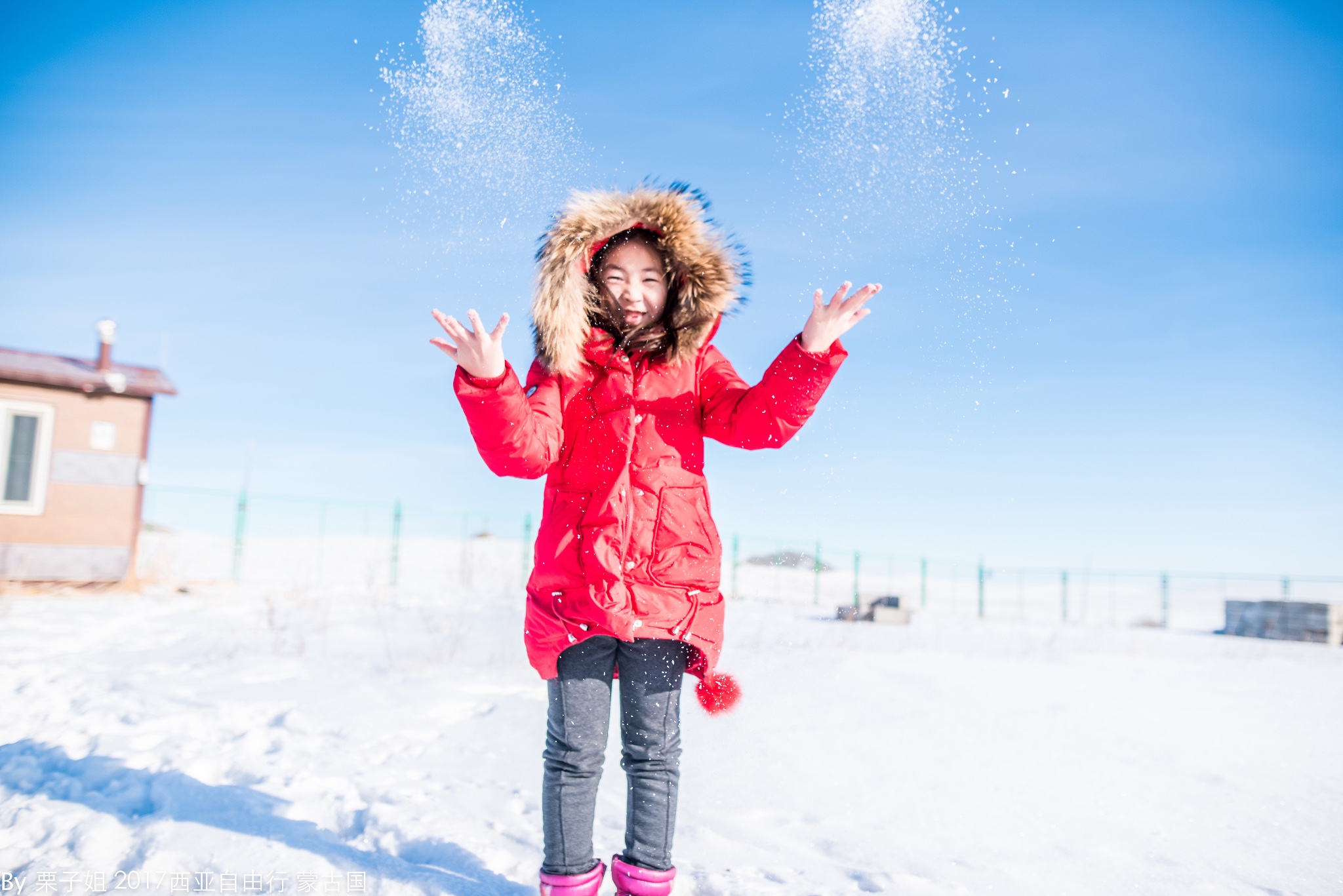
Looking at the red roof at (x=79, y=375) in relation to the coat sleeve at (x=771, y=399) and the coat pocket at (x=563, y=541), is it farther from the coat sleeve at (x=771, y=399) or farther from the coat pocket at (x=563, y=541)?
the coat sleeve at (x=771, y=399)

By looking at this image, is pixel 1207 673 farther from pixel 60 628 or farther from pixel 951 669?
pixel 60 628

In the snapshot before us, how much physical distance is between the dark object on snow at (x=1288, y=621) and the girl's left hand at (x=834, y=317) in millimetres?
16906

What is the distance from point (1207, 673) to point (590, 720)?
696 centimetres

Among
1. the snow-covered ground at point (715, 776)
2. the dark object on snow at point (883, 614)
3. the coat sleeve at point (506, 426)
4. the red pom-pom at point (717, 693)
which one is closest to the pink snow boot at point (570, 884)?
the snow-covered ground at point (715, 776)

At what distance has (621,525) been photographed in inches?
74.0

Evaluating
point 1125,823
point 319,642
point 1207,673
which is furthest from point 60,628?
point 1207,673

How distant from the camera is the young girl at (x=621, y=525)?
1859 millimetres

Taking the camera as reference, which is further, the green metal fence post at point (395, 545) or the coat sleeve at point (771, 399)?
the green metal fence post at point (395, 545)

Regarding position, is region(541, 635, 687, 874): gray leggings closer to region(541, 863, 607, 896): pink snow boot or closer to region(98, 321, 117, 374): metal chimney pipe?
region(541, 863, 607, 896): pink snow boot

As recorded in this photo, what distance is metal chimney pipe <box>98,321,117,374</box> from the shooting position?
11117mm

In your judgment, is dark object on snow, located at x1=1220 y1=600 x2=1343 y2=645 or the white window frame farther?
dark object on snow, located at x1=1220 y1=600 x2=1343 y2=645

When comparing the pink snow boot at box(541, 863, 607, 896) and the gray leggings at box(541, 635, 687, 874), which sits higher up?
the gray leggings at box(541, 635, 687, 874)

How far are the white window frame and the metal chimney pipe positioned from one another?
0.93 metres

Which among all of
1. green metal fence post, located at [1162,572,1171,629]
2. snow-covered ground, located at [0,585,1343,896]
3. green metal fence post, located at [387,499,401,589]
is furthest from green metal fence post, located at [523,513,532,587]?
green metal fence post, located at [1162,572,1171,629]
